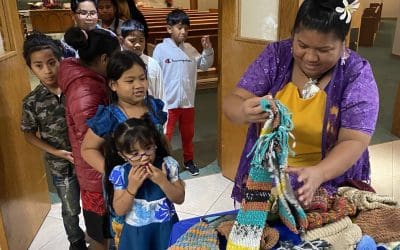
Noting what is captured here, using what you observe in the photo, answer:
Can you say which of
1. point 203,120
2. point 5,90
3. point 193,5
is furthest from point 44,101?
point 193,5

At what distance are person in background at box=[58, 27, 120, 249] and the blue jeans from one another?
250 mm

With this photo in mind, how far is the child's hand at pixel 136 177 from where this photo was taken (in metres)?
1.17

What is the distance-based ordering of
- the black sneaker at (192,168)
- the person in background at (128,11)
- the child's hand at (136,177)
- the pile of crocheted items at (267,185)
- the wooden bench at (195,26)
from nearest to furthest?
the pile of crocheted items at (267,185) < the child's hand at (136,177) < the person in background at (128,11) < the black sneaker at (192,168) < the wooden bench at (195,26)

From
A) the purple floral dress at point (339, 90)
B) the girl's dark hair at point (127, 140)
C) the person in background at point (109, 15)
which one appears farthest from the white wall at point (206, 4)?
the purple floral dress at point (339, 90)

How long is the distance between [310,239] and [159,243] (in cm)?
62

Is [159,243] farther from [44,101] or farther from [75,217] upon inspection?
[44,101]

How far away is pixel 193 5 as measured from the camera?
33.4ft

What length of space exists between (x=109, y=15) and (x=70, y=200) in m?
1.43

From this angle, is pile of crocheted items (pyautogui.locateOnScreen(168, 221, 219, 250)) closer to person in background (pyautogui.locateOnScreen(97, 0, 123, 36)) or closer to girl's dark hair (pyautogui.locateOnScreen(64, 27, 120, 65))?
girl's dark hair (pyautogui.locateOnScreen(64, 27, 120, 65))

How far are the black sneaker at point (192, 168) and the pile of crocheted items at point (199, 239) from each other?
1955 mm

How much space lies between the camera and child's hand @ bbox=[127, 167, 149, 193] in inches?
46.0

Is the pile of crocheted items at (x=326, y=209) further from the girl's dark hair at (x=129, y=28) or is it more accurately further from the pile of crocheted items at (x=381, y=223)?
the girl's dark hair at (x=129, y=28)

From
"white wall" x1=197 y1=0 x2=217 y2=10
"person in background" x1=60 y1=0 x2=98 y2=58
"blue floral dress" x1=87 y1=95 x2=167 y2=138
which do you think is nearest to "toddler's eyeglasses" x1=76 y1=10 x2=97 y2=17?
"person in background" x1=60 y1=0 x2=98 y2=58

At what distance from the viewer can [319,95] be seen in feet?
3.31
